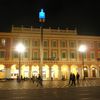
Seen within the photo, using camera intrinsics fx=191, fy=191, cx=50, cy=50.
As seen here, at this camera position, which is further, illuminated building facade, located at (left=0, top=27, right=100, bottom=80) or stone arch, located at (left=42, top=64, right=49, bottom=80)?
stone arch, located at (left=42, top=64, right=49, bottom=80)

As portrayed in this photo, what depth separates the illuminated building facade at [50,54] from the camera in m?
52.1

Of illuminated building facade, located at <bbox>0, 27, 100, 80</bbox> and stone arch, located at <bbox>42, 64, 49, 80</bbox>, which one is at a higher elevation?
illuminated building facade, located at <bbox>0, 27, 100, 80</bbox>

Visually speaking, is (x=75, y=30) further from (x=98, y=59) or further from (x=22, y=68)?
(x=22, y=68)

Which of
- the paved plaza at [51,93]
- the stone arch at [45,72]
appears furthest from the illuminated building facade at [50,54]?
the paved plaza at [51,93]

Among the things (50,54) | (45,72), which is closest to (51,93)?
(45,72)

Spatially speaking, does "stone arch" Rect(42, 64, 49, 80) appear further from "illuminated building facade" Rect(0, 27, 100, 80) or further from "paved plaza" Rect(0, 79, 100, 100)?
"paved plaza" Rect(0, 79, 100, 100)

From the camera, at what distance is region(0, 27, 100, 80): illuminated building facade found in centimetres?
5206

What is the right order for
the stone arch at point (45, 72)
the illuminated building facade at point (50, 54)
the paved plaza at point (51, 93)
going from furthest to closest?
the stone arch at point (45, 72), the illuminated building facade at point (50, 54), the paved plaza at point (51, 93)

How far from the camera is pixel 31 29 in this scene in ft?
179

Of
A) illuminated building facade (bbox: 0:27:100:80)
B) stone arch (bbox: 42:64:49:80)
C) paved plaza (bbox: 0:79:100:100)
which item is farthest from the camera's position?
stone arch (bbox: 42:64:49:80)

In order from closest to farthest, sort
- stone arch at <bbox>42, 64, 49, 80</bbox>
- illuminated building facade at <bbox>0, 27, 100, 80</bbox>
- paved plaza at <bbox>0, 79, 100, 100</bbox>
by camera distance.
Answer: paved plaza at <bbox>0, 79, 100, 100</bbox>, illuminated building facade at <bbox>0, 27, 100, 80</bbox>, stone arch at <bbox>42, 64, 49, 80</bbox>

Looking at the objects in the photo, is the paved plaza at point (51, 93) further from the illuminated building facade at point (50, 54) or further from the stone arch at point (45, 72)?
the stone arch at point (45, 72)

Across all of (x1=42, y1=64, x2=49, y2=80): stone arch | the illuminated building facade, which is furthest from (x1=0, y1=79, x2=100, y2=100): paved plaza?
(x1=42, y1=64, x2=49, y2=80): stone arch

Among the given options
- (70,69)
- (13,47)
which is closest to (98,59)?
(70,69)
